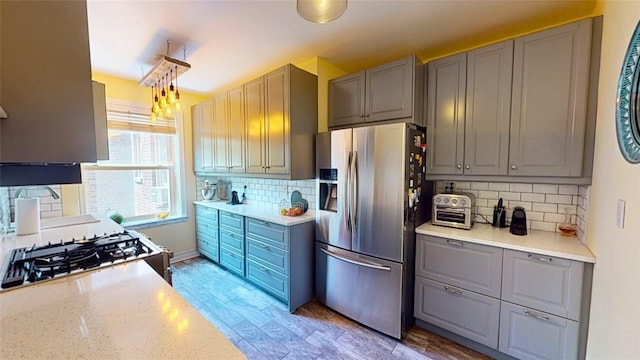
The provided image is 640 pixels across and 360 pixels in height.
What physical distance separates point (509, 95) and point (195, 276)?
3729mm

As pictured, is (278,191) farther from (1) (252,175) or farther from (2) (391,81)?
(2) (391,81)

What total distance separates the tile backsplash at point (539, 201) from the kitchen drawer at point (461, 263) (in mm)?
589

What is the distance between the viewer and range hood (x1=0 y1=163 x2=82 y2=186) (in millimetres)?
1139

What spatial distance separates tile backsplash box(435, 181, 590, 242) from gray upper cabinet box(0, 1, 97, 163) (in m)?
2.69

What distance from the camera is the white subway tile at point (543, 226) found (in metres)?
2.05

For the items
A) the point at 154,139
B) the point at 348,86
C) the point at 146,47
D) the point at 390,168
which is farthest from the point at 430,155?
the point at 154,139

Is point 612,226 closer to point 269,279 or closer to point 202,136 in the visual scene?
point 269,279

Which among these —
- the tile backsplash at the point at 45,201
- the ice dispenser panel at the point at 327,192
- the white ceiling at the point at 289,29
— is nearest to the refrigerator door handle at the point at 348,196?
the ice dispenser panel at the point at 327,192

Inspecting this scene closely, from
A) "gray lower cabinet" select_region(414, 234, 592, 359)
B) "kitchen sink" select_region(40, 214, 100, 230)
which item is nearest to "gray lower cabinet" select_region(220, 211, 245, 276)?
"kitchen sink" select_region(40, 214, 100, 230)

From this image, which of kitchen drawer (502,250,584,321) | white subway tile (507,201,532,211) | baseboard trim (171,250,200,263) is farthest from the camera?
baseboard trim (171,250,200,263)

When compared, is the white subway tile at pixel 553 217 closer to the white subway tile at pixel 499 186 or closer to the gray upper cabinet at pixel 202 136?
the white subway tile at pixel 499 186

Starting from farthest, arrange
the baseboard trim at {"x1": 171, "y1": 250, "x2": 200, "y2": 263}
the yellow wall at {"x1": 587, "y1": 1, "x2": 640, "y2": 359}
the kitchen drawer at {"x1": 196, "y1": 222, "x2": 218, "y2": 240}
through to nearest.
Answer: the baseboard trim at {"x1": 171, "y1": 250, "x2": 200, "y2": 263} → the kitchen drawer at {"x1": 196, "y1": 222, "x2": 218, "y2": 240} → the yellow wall at {"x1": 587, "y1": 1, "x2": 640, "y2": 359}

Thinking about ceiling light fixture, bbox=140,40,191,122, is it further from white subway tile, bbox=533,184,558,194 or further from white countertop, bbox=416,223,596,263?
white subway tile, bbox=533,184,558,194

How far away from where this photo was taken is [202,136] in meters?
3.75
